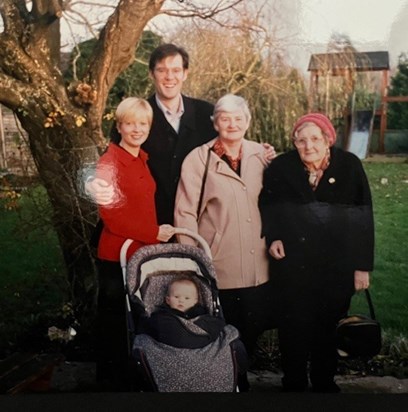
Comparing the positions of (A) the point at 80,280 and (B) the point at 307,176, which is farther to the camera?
(A) the point at 80,280

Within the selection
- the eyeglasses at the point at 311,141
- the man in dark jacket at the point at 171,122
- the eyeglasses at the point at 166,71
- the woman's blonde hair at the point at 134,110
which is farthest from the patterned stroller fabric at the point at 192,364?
the eyeglasses at the point at 166,71

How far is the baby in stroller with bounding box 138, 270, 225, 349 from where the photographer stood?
3422 mm

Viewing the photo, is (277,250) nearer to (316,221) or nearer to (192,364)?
(316,221)

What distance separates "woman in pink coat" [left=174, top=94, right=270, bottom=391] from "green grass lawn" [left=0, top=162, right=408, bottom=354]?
63cm

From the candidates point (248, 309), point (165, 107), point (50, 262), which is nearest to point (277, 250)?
point (248, 309)

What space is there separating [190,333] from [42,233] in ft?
3.38

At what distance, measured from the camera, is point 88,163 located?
344 cm

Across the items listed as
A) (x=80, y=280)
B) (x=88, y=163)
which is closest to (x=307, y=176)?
(x=88, y=163)

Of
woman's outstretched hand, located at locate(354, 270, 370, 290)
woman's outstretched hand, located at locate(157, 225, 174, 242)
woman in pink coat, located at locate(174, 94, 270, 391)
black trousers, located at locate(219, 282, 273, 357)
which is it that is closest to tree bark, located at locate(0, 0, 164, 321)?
woman's outstretched hand, located at locate(157, 225, 174, 242)

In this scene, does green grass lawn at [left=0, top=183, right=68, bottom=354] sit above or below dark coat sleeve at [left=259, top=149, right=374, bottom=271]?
below

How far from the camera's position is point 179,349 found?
3422mm

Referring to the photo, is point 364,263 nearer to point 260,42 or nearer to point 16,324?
point 260,42

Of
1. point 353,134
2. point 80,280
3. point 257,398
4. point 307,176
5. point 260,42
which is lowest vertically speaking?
point 257,398

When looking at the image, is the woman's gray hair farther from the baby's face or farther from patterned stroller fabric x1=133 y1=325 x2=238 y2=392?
patterned stroller fabric x1=133 y1=325 x2=238 y2=392
